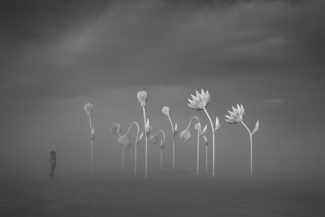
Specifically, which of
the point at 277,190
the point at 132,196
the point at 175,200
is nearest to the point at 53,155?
the point at 132,196

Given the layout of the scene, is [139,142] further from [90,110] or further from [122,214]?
[122,214]

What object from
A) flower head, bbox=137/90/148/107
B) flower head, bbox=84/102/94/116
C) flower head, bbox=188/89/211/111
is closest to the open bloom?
flower head, bbox=84/102/94/116

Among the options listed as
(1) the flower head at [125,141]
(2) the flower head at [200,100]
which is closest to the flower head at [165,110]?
(1) the flower head at [125,141]

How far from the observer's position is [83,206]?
18953 millimetres

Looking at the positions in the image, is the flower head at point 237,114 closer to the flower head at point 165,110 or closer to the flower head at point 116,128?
the flower head at point 165,110

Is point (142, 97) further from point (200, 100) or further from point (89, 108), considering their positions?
point (89, 108)

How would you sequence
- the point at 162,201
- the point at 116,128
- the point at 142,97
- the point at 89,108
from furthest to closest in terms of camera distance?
the point at 116,128
the point at 89,108
the point at 142,97
the point at 162,201

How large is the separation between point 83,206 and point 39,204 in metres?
3.07

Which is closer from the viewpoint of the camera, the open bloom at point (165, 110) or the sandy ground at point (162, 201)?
the sandy ground at point (162, 201)

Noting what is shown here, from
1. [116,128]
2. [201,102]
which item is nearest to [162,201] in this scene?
[201,102]

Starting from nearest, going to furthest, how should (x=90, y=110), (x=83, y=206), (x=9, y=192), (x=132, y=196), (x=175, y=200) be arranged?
1. (x=83, y=206)
2. (x=175, y=200)
3. (x=132, y=196)
4. (x=9, y=192)
5. (x=90, y=110)

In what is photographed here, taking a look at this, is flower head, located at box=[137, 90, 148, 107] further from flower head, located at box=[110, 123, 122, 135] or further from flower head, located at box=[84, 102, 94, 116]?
flower head, located at box=[84, 102, 94, 116]

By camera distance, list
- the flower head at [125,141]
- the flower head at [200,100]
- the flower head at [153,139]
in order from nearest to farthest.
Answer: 1. the flower head at [200,100]
2. the flower head at [125,141]
3. the flower head at [153,139]

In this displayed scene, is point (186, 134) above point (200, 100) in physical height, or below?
below
